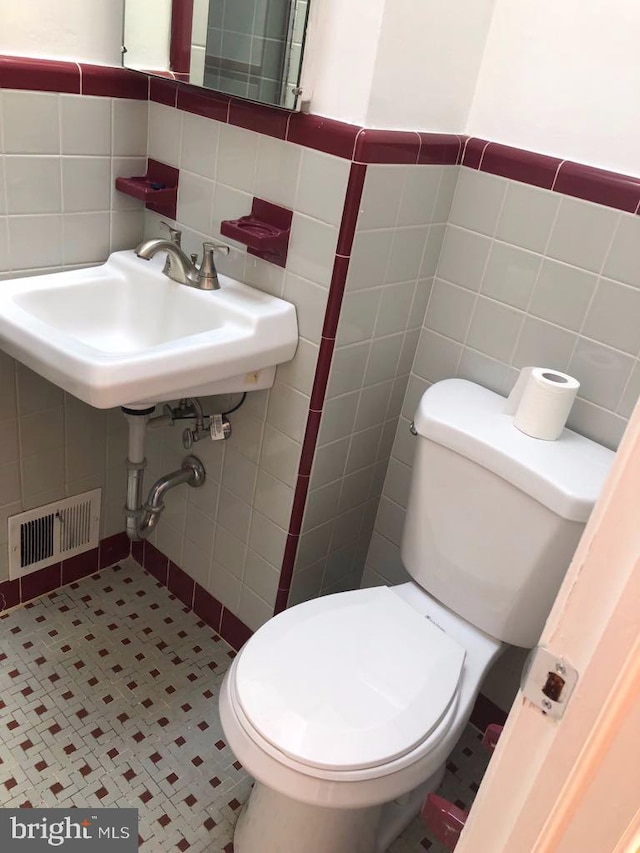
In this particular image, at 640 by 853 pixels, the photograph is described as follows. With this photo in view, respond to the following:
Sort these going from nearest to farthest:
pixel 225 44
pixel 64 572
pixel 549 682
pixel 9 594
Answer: pixel 549 682
pixel 225 44
pixel 9 594
pixel 64 572

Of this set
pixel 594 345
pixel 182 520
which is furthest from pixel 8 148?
pixel 594 345

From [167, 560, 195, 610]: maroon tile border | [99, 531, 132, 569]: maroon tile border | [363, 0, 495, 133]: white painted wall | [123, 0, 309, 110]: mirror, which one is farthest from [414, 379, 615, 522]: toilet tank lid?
[99, 531, 132, 569]: maroon tile border

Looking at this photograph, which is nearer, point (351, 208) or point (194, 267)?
point (351, 208)

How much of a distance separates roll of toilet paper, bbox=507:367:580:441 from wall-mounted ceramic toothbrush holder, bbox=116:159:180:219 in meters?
0.87

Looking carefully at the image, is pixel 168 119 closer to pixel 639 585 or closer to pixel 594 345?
pixel 594 345

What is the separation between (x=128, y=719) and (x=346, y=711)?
71cm

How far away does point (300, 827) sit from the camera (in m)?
1.25

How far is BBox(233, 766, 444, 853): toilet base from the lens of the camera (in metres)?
1.24

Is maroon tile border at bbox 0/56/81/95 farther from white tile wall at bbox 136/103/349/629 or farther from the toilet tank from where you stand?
the toilet tank

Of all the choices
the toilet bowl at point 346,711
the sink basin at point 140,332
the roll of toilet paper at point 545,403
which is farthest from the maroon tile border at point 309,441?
the roll of toilet paper at point 545,403

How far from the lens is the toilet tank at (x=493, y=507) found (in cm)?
123

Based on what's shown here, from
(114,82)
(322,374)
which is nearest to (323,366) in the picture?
(322,374)

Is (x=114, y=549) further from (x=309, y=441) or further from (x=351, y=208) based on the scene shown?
(x=351, y=208)

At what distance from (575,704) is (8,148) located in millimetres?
1400
